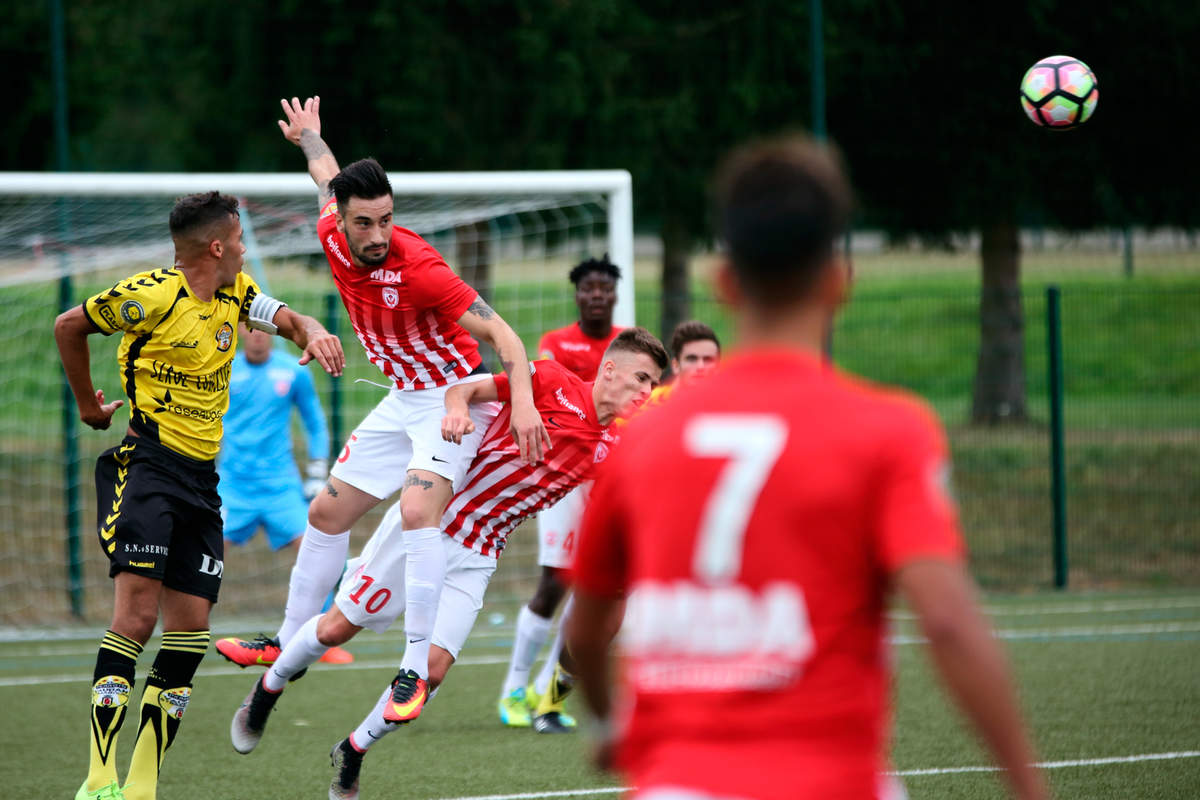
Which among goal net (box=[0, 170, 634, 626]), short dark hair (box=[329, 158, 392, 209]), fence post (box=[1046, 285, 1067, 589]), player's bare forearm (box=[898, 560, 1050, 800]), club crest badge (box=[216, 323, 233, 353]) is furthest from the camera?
fence post (box=[1046, 285, 1067, 589])

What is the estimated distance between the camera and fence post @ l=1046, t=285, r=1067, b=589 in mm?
12797

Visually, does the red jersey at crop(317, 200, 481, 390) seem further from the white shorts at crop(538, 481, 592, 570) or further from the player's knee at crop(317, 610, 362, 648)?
the white shorts at crop(538, 481, 592, 570)

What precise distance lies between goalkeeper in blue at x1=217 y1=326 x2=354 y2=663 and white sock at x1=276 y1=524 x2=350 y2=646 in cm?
344


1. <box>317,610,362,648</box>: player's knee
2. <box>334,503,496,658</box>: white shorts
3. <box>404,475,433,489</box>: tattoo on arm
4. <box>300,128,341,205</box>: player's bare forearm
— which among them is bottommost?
<box>317,610,362,648</box>: player's knee

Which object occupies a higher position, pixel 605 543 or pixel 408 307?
pixel 408 307

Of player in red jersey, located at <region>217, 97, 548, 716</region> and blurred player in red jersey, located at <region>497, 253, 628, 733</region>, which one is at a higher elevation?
player in red jersey, located at <region>217, 97, 548, 716</region>

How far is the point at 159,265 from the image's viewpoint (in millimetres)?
12633

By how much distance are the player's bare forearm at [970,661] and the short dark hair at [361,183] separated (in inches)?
156

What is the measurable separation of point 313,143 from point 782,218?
15.1 feet

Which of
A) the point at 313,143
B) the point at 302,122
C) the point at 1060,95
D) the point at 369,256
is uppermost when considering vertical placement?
the point at 1060,95

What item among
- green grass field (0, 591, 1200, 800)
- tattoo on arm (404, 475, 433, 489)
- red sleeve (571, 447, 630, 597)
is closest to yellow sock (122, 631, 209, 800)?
green grass field (0, 591, 1200, 800)

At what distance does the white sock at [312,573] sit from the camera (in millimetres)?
6195

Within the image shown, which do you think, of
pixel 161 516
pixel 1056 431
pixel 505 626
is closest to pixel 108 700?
pixel 161 516

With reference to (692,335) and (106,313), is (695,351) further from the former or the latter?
(106,313)
